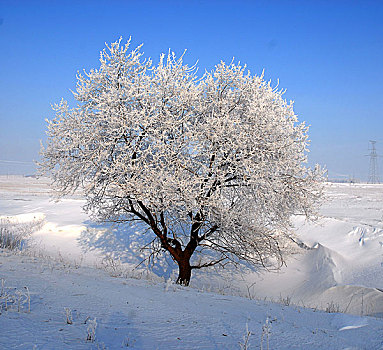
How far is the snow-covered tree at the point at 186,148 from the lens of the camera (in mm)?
8789

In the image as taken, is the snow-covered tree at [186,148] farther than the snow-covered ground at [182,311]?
Yes

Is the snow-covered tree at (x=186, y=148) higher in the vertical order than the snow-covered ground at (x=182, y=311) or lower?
higher

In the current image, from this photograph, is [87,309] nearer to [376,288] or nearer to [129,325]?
[129,325]

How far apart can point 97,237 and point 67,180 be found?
7.28 m

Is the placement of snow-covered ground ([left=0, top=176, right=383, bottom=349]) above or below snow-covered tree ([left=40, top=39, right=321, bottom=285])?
below

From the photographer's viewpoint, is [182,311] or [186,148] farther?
[186,148]

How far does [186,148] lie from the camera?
30.7ft

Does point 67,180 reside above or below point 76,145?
below

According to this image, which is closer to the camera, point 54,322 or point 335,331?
point 54,322

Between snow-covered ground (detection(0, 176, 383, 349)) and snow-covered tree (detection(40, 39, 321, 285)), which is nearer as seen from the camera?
snow-covered ground (detection(0, 176, 383, 349))

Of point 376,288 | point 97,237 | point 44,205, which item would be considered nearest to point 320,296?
point 376,288

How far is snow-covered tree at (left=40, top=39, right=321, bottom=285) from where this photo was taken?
8.79m

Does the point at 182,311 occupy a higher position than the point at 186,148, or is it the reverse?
the point at 186,148

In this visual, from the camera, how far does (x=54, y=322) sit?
12.6 feet
